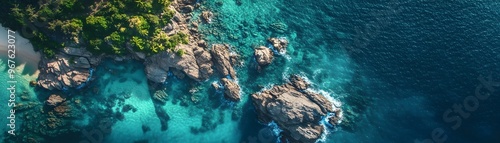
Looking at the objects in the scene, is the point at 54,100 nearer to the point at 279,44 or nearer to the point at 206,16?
the point at 206,16

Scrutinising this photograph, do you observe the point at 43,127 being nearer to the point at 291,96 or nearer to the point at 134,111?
the point at 134,111

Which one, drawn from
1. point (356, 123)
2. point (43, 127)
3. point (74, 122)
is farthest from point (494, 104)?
point (43, 127)

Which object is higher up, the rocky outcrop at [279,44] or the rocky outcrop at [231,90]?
the rocky outcrop at [279,44]

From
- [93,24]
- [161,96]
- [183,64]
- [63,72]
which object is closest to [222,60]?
[183,64]

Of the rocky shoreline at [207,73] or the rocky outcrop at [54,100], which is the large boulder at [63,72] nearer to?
the rocky shoreline at [207,73]

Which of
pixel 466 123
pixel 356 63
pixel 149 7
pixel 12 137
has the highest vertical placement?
pixel 149 7

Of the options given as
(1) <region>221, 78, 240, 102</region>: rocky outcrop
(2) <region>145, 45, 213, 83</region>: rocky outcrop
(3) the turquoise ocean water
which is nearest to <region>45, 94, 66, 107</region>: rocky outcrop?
(3) the turquoise ocean water

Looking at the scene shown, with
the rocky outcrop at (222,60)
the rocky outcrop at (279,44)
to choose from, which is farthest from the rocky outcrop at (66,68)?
the rocky outcrop at (279,44)
